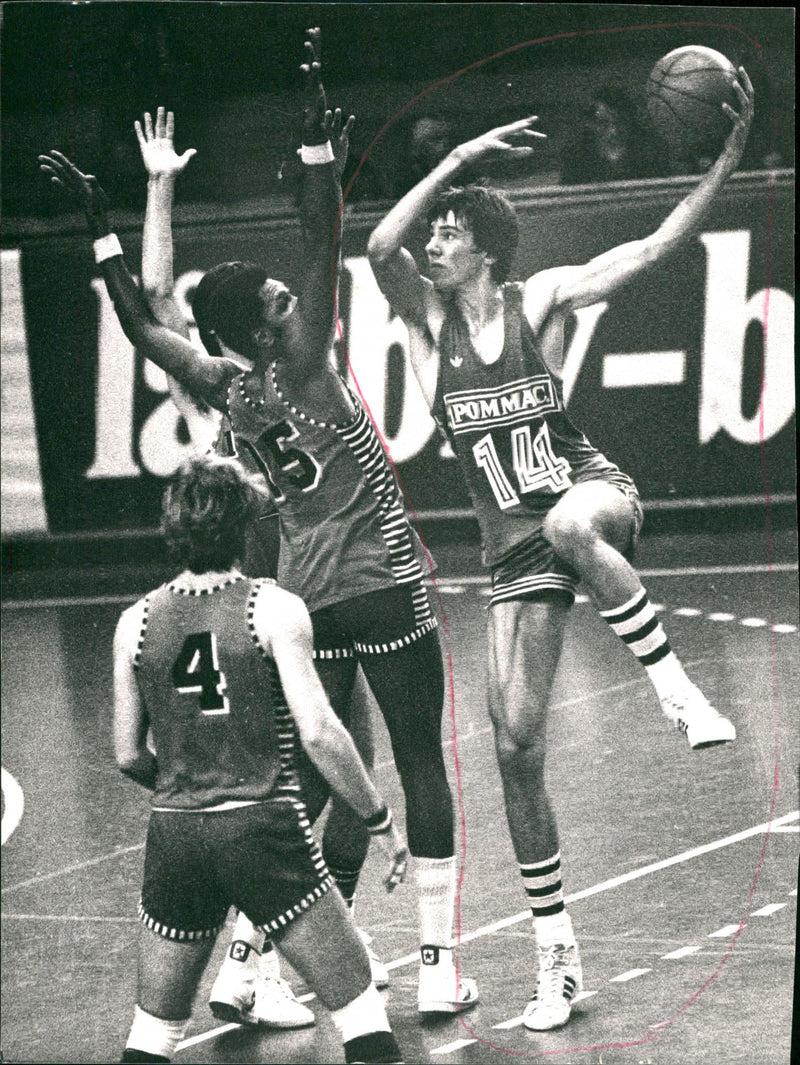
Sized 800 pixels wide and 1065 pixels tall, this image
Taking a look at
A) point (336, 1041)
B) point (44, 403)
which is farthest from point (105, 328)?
point (336, 1041)

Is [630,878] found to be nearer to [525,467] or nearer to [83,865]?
[525,467]

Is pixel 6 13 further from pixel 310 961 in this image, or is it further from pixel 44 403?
pixel 310 961

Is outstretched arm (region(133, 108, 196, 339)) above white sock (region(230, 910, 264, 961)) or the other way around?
above

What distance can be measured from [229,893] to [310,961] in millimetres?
289

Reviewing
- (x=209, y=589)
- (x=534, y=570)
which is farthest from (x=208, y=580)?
(x=534, y=570)

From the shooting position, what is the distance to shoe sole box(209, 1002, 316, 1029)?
500cm

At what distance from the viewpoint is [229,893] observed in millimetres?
4445

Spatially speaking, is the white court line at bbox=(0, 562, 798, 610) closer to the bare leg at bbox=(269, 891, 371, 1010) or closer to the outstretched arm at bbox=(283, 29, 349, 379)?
the outstretched arm at bbox=(283, 29, 349, 379)

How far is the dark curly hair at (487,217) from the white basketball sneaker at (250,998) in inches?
84.5

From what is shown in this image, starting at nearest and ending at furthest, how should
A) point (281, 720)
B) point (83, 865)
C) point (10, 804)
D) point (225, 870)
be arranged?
point (225, 870), point (281, 720), point (83, 865), point (10, 804)

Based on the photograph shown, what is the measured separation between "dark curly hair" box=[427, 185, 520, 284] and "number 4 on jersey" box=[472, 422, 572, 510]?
0.50 m

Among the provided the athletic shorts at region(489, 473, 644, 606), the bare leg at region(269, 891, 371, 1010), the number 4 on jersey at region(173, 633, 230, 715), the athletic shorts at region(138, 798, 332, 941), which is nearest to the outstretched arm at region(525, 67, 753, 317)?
the athletic shorts at region(489, 473, 644, 606)

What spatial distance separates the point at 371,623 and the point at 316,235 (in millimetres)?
1134

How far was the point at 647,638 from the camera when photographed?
5.18m
